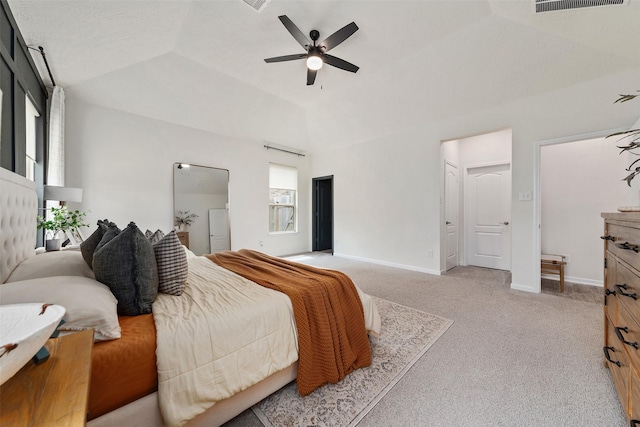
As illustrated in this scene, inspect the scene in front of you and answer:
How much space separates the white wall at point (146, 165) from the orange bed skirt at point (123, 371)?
3.46 meters

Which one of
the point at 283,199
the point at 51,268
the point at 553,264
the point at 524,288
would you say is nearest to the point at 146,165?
the point at 283,199

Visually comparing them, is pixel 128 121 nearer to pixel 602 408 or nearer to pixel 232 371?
pixel 232 371

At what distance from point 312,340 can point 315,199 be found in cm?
502

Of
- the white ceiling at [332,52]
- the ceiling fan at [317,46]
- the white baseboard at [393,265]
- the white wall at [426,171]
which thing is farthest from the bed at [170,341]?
the white wall at [426,171]

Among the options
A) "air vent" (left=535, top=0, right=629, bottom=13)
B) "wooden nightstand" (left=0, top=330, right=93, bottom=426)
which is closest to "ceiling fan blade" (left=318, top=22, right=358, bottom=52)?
"air vent" (left=535, top=0, right=629, bottom=13)

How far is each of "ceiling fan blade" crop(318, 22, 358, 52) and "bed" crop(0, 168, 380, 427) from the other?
2.53 metres

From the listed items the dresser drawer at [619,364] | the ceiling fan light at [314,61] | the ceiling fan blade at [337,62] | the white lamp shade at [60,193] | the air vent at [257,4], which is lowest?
the dresser drawer at [619,364]

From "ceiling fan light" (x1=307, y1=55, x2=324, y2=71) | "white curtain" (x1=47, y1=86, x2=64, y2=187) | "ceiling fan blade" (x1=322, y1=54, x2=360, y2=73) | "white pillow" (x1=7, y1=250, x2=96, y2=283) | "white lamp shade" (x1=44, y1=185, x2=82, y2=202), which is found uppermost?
"ceiling fan blade" (x1=322, y1=54, x2=360, y2=73)

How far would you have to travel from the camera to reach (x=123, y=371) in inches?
38.4

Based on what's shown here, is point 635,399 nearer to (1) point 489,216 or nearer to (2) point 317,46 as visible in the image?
(2) point 317,46

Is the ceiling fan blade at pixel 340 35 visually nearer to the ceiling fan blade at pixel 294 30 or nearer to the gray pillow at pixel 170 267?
the ceiling fan blade at pixel 294 30

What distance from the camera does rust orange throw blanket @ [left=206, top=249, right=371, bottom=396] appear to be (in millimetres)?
1470

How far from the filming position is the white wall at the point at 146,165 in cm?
341

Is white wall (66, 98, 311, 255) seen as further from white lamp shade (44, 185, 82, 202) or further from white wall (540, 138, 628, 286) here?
white wall (540, 138, 628, 286)
